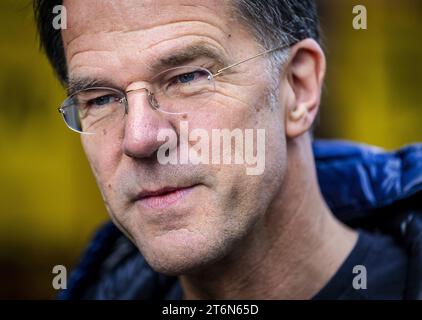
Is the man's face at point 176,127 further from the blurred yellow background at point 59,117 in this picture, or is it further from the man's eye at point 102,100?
the blurred yellow background at point 59,117

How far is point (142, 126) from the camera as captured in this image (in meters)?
1.88

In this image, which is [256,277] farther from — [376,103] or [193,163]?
[376,103]

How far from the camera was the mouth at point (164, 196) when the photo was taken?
193 centimetres

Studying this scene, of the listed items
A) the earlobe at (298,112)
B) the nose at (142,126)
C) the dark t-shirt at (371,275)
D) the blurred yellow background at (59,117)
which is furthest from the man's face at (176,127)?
the blurred yellow background at (59,117)

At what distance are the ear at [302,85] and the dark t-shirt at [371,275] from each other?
0.48m

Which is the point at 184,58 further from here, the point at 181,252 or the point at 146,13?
the point at 181,252

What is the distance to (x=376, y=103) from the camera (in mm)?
5145

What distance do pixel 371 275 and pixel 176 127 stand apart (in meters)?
0.85

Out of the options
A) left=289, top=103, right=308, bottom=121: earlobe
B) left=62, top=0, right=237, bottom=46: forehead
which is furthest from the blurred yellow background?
left=62, top=0, right=237, bottom=46: forehead

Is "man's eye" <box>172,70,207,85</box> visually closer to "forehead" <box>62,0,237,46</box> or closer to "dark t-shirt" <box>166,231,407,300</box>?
"forehead" <box>62,0,237,46</box>

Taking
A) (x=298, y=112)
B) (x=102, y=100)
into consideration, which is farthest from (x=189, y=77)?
(x=298, y=112)

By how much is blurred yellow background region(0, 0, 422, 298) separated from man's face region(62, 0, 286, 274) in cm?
315

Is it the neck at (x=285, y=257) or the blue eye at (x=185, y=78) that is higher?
the blue eye at (x=185, y=78)

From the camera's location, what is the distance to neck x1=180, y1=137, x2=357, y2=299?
2219 millimetres
